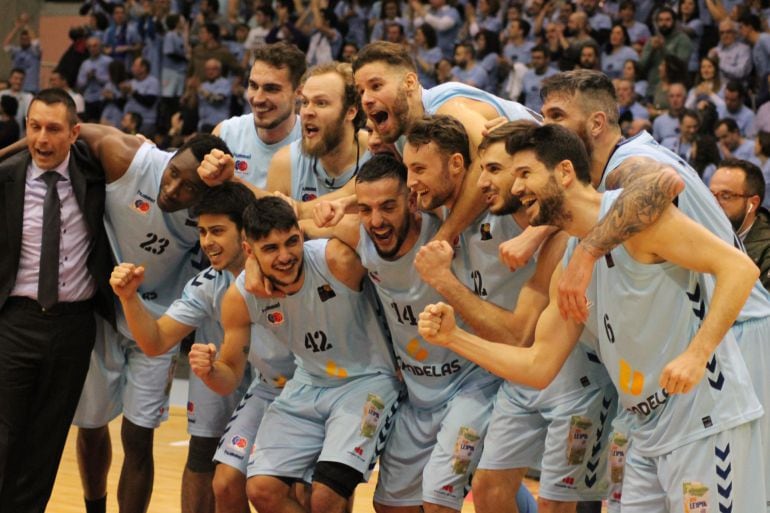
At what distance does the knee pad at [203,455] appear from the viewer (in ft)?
21.9

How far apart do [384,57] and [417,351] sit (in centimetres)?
152

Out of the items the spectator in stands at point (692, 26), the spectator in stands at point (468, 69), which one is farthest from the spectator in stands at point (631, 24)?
the spectator in stands at point (468, 69)

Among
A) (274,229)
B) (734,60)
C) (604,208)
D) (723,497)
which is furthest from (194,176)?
(734,60)

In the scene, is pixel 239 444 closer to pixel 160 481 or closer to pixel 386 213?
pixel 386 213

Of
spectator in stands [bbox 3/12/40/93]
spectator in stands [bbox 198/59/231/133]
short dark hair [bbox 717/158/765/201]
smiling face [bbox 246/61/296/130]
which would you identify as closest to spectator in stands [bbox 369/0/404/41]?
spectator in stands [bbox 198/59/231/133]

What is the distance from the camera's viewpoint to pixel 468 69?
15.2 metres

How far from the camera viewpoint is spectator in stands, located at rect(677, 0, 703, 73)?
1423 centimetres

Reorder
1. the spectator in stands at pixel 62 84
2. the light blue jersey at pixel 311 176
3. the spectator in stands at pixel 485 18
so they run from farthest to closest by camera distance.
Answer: the spectator in stands at pixel 62 84 < the spectator in stands at pixel 485 18 < the light blue jersey at pixel 311 176

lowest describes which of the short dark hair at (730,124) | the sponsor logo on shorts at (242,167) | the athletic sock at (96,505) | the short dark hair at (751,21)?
the athletic sock at (96,505)

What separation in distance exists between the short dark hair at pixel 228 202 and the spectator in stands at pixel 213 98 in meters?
11.0

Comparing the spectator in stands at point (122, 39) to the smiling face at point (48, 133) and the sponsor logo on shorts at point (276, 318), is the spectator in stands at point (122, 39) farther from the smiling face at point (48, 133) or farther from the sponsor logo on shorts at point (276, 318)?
the sponsor logo on shorts at point (276, 318)

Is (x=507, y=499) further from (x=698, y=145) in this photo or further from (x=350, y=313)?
(x=698, y=145)

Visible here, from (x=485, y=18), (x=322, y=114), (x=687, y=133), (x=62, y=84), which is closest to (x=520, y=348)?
(x=322, y=114)

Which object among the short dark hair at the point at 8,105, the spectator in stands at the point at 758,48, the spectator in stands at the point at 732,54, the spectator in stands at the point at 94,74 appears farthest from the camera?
the spectator in stands at the point at 94,74
